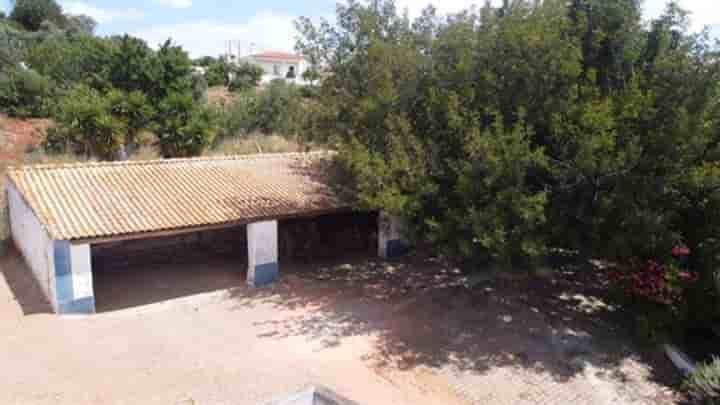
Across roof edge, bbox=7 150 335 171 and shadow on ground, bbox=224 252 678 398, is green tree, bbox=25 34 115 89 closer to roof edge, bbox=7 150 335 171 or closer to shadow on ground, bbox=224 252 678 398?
roof edge, bbox=7 150 335 171

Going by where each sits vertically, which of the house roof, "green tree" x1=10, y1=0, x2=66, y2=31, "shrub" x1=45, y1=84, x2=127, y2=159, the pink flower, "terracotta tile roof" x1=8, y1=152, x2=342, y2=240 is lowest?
the pink flower

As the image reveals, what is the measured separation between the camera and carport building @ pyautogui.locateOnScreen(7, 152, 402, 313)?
12.2 meters

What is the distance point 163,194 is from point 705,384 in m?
13.0

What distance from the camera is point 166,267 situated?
16438mm

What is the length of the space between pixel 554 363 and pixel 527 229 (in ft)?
10.2

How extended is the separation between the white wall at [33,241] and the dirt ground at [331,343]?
51 cm

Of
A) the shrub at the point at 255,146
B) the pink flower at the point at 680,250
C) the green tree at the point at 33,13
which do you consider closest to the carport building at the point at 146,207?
the pink flower at the point at 680,250

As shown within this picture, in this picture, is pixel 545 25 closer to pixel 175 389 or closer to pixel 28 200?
pixel 175 389

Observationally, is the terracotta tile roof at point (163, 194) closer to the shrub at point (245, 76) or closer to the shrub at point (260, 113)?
the shrub at point (260, 113)

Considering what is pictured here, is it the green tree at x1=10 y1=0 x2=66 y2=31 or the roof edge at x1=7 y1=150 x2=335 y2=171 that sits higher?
the green tree at x1=10 y1=0 x2=66 y2=31

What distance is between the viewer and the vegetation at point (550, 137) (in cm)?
965

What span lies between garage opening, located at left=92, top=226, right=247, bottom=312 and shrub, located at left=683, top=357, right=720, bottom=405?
10.7 m

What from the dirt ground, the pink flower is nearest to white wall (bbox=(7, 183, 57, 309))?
the dirt ground

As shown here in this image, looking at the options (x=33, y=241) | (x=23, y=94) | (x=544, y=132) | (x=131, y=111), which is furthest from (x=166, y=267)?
(x=23, y=94)
